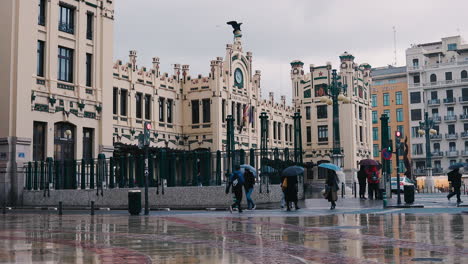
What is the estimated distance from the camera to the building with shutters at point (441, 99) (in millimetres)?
87250

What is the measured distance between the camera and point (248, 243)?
11.5 metres

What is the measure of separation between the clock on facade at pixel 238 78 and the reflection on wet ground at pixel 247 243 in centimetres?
3977

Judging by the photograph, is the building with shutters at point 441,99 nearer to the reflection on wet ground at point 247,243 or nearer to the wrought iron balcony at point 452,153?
the wrought iron balcony at point 452,153

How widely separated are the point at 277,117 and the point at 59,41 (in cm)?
3262

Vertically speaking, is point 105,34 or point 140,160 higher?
point 105,34

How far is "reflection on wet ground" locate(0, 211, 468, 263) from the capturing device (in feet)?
30.1

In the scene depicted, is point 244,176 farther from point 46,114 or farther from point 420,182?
point 420,182

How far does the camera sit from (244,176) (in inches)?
935

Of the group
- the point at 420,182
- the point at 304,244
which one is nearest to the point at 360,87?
the point at 420,182

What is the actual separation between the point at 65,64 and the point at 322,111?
3892 cm

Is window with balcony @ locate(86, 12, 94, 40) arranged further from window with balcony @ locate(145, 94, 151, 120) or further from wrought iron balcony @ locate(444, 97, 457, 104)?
wrought iron balcony @ locate(444, 97, 457, 104)

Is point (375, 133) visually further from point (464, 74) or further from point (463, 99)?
point (464, 74)

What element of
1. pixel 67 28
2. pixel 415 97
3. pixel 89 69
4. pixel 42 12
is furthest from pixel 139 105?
pixel 415 97

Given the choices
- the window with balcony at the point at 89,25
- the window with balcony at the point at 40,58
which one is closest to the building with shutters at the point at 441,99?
the window with balcony at the point at 89,25
